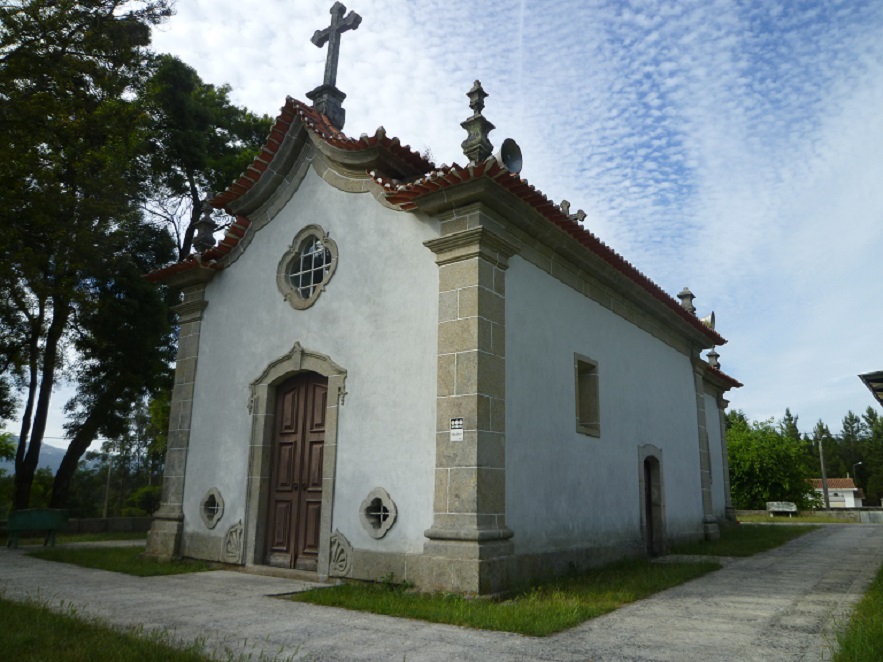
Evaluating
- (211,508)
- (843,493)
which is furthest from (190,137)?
(843,493)

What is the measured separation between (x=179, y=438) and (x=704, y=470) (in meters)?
10.7

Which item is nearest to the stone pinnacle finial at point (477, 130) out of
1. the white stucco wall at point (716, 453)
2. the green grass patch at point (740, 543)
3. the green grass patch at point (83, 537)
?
the green grass patch at point (740, 543)

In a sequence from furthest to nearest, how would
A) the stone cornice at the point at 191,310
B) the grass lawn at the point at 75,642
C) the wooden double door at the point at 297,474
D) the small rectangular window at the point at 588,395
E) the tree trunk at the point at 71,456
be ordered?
the tree trunk at the point at 71,456 → the stone cornice at the point at 191,310 → the small rectangular window at the point at 588,395 → the wooden double door at the point at 297,474 → the grass lawn at the point at 75,642

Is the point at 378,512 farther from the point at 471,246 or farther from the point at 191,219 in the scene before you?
the point at 191,219

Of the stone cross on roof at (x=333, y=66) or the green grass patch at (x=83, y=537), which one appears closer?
the stone cross on roof at (x=333, y=66)

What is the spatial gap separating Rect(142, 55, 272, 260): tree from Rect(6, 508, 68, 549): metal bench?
274 inches

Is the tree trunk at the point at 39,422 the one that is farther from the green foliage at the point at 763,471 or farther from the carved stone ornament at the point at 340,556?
the green foliage at the point at 763,471

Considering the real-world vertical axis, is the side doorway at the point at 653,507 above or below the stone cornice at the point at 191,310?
below

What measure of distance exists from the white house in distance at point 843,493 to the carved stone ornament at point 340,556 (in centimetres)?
6125

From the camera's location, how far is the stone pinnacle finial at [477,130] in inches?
298

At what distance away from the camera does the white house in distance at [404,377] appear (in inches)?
281

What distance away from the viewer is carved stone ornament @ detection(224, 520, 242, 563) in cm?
882

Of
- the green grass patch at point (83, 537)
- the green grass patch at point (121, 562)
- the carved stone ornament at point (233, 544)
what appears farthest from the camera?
the green grass patch at point (83, 537)

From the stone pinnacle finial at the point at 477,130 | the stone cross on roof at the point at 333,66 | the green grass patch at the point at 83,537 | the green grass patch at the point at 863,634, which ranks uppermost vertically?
the stone cross on roof at the point at 333,66
